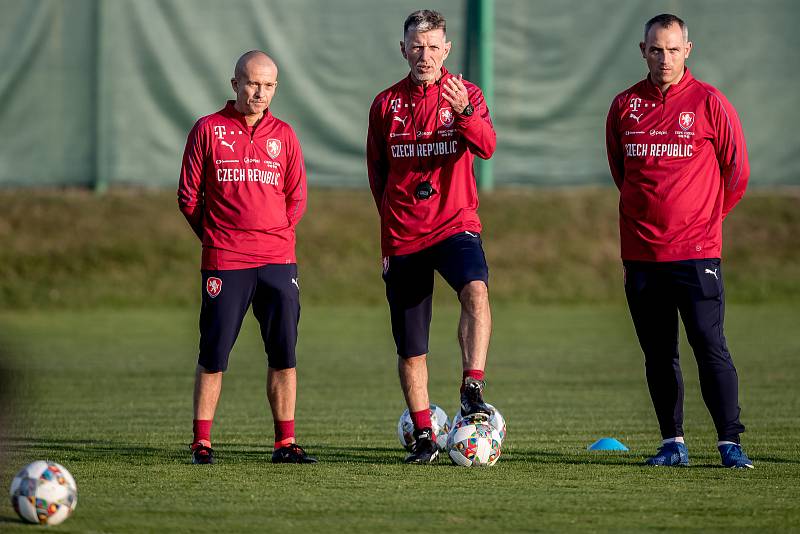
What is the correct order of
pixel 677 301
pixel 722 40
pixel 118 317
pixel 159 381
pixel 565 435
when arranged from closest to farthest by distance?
pixel 677 301 < pixel 565 435 < pixel 159 381 < pixel 118 317 < pixel 722 40

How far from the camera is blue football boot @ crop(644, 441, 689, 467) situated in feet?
22.0

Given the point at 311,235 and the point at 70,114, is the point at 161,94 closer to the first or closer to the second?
the point at 70,114

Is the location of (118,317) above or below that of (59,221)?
below

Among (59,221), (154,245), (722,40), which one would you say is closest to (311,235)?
(154,245)

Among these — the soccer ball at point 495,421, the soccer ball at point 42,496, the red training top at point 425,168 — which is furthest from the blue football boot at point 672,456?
the soccer ball at point 42,496

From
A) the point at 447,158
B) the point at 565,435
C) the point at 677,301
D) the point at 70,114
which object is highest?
the point at 70,114

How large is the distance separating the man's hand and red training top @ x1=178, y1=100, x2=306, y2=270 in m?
0.98

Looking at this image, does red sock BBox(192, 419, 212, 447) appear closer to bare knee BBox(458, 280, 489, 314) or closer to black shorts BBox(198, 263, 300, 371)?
black shorts BBox(198, 263, 300, 371)

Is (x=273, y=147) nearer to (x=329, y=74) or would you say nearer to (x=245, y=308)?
(x=245, y=308)

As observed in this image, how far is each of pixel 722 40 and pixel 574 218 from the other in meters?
3.11

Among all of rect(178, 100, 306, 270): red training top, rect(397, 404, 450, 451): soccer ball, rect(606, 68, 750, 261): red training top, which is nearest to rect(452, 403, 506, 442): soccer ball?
rect(397, 404, 450, 451): soccer ball

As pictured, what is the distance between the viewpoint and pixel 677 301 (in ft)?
22.2

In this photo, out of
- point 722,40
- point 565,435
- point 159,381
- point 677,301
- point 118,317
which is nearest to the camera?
point 677,301

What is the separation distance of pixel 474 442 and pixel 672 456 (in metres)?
1.00
